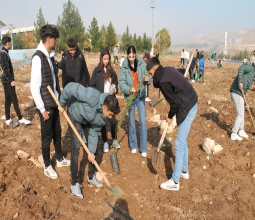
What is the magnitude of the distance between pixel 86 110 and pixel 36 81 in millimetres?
844

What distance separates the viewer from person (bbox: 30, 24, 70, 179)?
3008 mm

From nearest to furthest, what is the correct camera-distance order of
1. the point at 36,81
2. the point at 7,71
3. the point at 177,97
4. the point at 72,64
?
the point at 36,81 → the point at 177,97 → the point at 72,64 → the point at 7,71

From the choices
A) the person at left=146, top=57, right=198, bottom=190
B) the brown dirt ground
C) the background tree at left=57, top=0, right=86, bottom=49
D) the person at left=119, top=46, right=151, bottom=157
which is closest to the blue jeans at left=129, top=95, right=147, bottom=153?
the person at left=119, top=46, right=151, bottom=157

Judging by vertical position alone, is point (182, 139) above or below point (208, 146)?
above

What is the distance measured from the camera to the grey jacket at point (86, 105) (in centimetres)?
273

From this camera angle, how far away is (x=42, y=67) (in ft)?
10.1

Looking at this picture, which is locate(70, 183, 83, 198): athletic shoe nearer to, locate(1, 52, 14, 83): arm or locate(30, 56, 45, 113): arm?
→ locate(30, 56, 45, 113): arm

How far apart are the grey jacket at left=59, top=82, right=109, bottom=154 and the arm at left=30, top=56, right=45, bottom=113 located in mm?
339

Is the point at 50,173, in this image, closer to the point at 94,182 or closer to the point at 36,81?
the point at 94,182

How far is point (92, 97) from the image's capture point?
2.71 meters

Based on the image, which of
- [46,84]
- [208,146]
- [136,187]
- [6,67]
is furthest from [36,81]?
[208,146]

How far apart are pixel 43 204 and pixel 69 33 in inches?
1349

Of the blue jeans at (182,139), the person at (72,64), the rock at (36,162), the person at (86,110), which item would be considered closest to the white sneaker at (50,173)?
the rock at (36,162)

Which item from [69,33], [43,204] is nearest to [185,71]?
[43,204]
